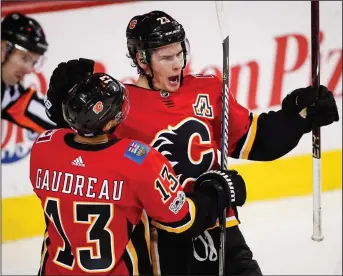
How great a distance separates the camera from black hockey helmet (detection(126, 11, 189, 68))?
2039mm

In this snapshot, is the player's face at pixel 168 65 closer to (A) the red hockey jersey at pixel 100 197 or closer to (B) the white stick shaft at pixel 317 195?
(A) the red hockey jersey at pixel 100 197

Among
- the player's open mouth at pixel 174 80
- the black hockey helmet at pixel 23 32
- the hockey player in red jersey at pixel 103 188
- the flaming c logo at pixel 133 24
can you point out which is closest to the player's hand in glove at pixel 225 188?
the hockey player in red jersey at pixel 103 188

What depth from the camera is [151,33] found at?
2.04 meters

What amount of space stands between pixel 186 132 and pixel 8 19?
1.31m

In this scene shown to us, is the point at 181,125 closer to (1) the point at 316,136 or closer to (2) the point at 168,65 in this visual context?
(2) the point at 168,65

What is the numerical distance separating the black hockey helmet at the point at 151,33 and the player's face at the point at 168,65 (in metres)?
0.02

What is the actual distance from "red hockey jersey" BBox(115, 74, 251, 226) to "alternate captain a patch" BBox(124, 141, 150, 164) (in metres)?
0.19

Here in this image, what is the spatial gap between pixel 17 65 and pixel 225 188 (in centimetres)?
145

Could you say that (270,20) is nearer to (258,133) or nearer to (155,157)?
(258,133)

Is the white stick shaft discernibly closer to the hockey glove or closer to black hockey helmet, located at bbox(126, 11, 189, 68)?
the hockey glove

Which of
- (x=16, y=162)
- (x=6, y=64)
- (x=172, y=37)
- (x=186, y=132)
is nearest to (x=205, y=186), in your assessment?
(x=186, y=132)

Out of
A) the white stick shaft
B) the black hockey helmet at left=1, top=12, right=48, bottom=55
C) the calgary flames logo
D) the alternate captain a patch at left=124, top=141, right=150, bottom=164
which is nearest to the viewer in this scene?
the alternate captain a patch at left=124, top=141, right=150, bottom=164

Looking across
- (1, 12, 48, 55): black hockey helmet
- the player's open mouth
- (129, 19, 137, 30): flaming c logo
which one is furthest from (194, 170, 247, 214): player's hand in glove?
(1, 12, 48, 55): black hockey helmet

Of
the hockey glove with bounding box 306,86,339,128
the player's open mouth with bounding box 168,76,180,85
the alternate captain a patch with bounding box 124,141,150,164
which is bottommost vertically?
the alternate captain a patch with bounding box 124,141,150,164
